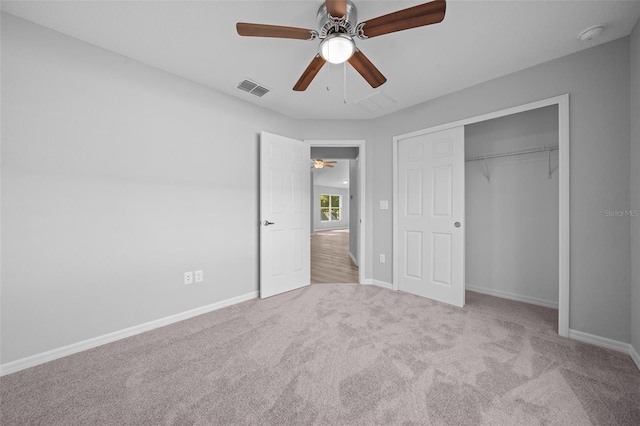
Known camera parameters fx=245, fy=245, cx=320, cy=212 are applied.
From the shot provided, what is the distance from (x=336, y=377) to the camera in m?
1.59

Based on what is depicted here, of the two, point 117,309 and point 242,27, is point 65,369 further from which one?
point 242,27

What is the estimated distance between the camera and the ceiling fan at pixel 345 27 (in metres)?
1.27

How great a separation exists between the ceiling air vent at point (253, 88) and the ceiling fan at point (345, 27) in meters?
1.14

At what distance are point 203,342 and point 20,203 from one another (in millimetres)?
1619

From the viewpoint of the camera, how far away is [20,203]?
5.53 feet

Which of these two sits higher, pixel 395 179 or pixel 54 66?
pixel 54 66

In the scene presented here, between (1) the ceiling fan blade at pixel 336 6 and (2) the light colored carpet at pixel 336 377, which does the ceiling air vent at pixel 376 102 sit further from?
(2) the light colored carpet at pixel 336 377

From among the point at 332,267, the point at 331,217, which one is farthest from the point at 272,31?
the point at 331,217

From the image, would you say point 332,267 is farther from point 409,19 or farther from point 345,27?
point 409,19

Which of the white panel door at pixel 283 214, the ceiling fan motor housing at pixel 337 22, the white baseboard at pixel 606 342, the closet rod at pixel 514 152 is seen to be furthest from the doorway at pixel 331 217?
the ceiling fan motor housing at pixel 337 22

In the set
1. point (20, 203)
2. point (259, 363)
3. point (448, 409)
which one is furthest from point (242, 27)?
point (448, 409)

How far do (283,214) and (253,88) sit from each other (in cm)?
152

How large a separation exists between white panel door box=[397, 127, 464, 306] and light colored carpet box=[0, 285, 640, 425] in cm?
62

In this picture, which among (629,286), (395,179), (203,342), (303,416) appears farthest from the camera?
(395,179)
